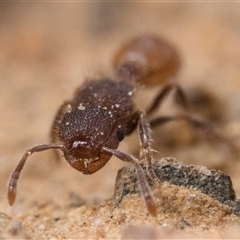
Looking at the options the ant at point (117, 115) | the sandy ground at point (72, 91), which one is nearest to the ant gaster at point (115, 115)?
the ant at point (117, 115)

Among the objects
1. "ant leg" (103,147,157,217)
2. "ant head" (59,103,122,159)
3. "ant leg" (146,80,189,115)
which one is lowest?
"ant leg" (103,147,157,217)

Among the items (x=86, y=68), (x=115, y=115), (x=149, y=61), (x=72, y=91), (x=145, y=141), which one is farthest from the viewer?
(x=86, y=68)

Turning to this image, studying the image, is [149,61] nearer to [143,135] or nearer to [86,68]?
[86,68]

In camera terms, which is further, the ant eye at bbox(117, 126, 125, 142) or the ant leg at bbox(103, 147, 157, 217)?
the ant eye at bbox(117, 126, 125, 142)

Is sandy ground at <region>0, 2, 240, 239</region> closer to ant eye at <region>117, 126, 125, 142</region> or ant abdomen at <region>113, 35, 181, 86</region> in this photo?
ant abdomen at <region>113, 35, 181, 86</region>

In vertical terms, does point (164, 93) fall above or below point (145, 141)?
above

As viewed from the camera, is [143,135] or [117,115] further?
[117,115]

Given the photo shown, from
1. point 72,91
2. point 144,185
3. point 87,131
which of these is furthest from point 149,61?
point 144,185

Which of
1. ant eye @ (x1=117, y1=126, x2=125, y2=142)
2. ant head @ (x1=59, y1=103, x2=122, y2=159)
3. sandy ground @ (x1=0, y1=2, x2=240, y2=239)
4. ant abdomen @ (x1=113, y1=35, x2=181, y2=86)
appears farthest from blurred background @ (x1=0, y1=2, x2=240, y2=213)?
ant head @ (x1=59, y1=103, x2=122, y2=159)
